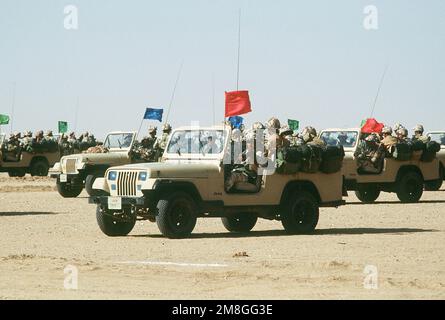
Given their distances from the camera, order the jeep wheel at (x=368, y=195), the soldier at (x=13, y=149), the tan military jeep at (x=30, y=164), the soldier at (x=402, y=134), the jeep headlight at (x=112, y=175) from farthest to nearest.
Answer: the tan military jeep at (x=30, y=164)
the soldier at (x=13, y=149)
the soldier at (x=402, y=134)
the jeep wheel at (x=368, y=195)
the jeep headlight at (x=112, y=175)

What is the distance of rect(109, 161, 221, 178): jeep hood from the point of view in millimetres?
18250

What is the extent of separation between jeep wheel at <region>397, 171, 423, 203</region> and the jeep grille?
11.7m

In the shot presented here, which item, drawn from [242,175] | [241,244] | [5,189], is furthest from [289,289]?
[5,189]

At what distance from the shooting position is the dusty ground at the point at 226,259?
11.9 meters

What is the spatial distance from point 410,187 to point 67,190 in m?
8.81

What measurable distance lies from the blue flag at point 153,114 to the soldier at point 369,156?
962 cm

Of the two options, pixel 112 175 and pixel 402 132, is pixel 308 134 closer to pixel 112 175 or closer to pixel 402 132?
pixel 112 175

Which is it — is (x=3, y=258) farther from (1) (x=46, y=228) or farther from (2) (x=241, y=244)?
(1) (x=46, y=228)

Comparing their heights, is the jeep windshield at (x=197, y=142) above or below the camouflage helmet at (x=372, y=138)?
above

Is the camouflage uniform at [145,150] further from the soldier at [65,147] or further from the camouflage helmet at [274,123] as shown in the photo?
the soldier at [65,147]

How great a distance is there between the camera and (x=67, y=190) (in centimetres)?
3167

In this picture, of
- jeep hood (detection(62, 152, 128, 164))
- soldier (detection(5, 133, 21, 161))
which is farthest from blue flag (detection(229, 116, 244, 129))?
soldier (detection(5, 133, 21, 161))

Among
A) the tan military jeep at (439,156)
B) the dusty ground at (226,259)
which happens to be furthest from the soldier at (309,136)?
the tan military jeep at (439,156)

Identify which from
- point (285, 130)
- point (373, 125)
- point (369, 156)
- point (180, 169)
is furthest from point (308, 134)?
point (373, 125)
